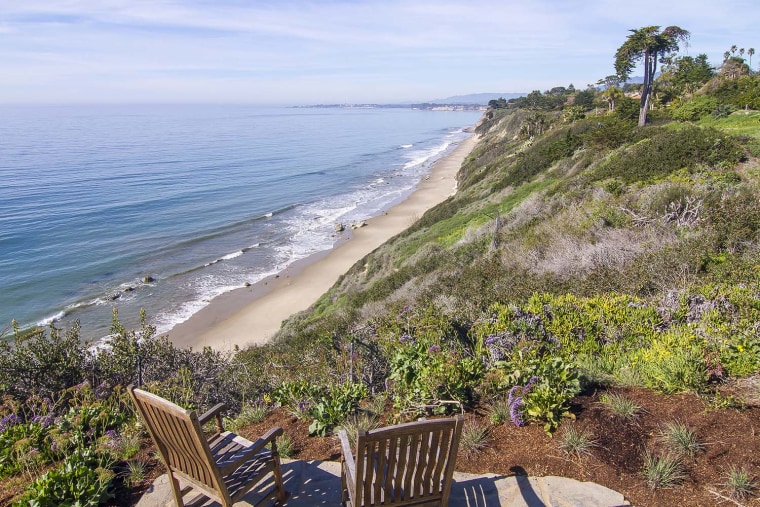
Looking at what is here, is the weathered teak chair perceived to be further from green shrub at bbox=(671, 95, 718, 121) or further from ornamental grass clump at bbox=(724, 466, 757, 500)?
green shrub at bbox=(671, 95, 718, 121)

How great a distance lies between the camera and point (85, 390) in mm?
5289

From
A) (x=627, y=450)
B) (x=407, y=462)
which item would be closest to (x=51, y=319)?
(x=407, y=462)

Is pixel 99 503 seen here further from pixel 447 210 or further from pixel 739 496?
pixel 447 210

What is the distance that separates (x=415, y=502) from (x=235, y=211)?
3613cm

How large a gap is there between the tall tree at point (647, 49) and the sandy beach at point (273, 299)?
51.3 ft

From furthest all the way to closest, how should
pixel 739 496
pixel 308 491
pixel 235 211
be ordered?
pixel 235 211, pixel 308 491, pixel 739 496

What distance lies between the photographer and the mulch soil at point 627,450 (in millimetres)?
3346

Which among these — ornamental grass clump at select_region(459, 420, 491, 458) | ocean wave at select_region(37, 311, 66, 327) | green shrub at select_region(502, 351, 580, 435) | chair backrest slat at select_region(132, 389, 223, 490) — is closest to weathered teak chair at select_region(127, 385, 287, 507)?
chair backrest slat at select_region(132, 389, 223, 490)

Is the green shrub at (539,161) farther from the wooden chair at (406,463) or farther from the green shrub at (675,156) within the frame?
the wooden chair at (406,463)

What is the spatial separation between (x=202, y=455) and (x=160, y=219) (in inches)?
1376

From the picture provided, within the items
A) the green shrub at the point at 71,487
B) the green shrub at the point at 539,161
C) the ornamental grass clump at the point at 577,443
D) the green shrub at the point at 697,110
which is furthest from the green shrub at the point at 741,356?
the green shrub at the point at 697,110

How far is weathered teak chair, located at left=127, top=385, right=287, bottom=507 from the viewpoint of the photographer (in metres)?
2.78

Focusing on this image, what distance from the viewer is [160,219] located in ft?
112

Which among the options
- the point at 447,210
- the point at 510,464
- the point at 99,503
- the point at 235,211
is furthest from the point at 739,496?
the point at 235,211
